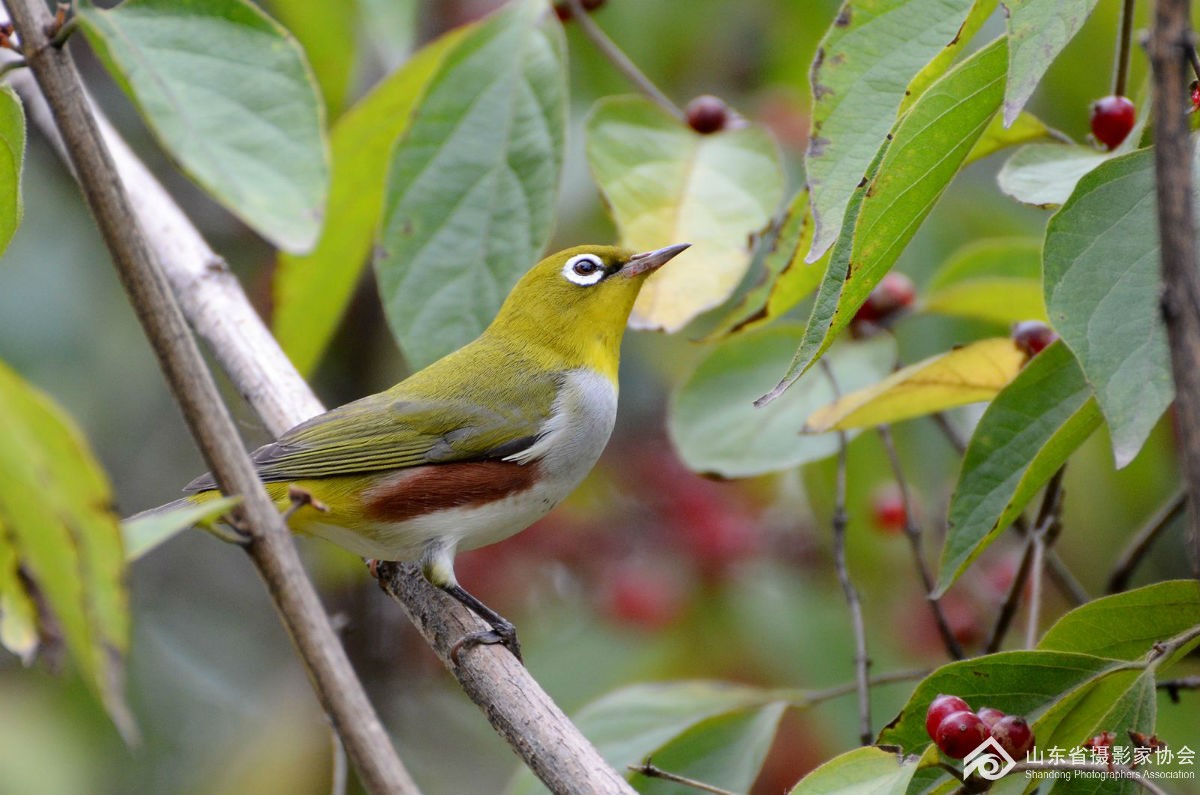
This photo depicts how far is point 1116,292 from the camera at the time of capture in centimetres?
179

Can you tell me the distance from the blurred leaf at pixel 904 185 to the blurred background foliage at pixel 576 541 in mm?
1985

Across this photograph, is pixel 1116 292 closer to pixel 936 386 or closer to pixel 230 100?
pixel 936 386

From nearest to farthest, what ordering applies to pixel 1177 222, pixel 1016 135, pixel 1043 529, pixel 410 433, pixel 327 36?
pixel 1177 222
pixel 1016 135
pixel 1043 529
pixel 410 433
pixel 327 36

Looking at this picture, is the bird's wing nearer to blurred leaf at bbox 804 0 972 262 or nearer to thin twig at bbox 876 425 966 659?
thin twig at bbox 876 425 966 659

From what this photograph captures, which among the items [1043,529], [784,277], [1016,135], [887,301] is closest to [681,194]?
[784,277]

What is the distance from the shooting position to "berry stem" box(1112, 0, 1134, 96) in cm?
230

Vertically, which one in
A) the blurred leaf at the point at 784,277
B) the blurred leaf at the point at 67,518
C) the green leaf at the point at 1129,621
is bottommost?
the green leaf at the point at 1129,621

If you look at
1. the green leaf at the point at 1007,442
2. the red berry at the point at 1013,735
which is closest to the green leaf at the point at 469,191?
the green leaf at the point at 1007,442

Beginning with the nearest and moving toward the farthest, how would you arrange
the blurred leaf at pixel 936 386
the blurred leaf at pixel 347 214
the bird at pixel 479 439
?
the blurred leaf at pixel 936 386, the bird at pixel 479 439, the blurred leaf at pixel 347 214

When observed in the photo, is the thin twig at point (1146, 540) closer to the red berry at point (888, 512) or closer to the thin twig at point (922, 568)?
the thin twig at point (922, 568)

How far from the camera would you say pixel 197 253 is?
3412 millimetres

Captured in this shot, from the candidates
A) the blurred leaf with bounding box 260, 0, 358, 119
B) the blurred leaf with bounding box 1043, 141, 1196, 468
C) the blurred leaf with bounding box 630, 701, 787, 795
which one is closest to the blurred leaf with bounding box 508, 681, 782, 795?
the blurred leaf with bounding box 630, 701, 787, 795

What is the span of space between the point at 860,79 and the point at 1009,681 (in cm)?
110

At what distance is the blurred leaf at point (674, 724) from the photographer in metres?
2.94
